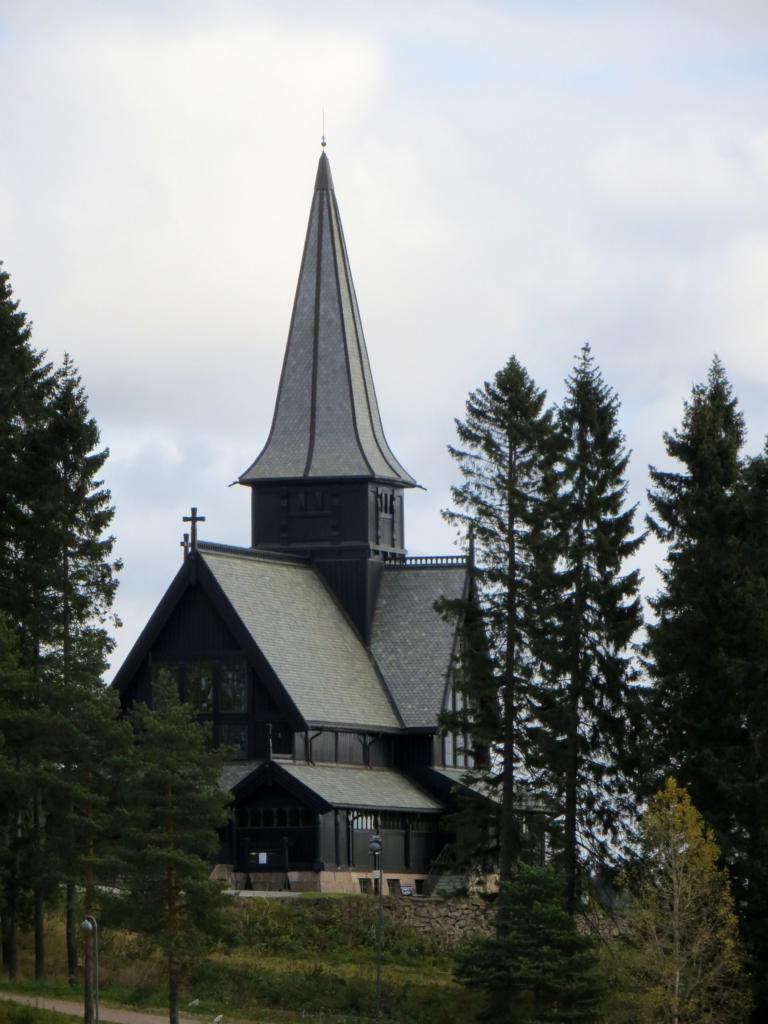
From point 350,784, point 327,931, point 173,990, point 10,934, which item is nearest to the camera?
point 173,990

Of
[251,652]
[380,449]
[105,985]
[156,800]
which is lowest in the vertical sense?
[105,985]

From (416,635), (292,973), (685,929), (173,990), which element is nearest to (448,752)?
(416,635)

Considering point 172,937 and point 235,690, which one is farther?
point 235,690

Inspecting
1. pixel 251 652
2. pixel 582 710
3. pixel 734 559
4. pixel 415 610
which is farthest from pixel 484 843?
pixel 415 610

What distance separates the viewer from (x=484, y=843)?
54625mm

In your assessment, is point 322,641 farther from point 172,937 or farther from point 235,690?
point 172,937

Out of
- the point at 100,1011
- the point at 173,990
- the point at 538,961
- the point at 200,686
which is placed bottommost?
the point at 100,1011

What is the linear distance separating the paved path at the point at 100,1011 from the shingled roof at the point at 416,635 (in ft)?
69.7

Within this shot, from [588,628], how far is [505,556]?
243 cm

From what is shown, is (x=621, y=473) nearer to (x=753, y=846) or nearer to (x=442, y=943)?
(x=753, y=846)

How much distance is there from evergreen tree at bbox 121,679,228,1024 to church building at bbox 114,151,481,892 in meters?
13.7

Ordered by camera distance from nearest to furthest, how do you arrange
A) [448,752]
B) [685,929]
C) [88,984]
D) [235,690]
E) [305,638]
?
[88,984] → [685,929] → [235,690] → [305,638] → [448,752]

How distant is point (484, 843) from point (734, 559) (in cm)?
813

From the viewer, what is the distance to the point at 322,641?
71.2 m
